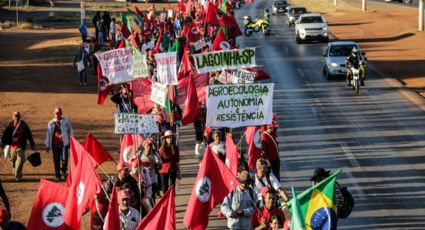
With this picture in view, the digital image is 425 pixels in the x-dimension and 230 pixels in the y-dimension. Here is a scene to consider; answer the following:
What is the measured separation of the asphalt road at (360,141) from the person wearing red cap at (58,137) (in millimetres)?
2749

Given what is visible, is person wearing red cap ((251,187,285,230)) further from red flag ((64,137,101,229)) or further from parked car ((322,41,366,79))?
parked car ((322,41,366,79))

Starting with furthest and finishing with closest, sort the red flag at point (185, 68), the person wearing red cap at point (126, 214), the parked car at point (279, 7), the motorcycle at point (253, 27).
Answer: the parked car at point (279, 7)
the motorcycle at point (253, 27)
the red flag at point (185, 68)
the person wearing red cap at point (126, 214)

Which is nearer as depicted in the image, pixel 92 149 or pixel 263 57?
pixel 92 149

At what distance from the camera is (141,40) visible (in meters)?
35.2

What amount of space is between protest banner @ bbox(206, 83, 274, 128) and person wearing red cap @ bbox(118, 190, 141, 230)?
3587 mm

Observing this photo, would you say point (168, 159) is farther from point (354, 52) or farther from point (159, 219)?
point (354, 52)

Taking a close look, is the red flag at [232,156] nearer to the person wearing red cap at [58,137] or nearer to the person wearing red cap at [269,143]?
the person wearing red cap at [269,143]

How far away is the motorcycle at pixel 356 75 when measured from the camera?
3068 centimetres

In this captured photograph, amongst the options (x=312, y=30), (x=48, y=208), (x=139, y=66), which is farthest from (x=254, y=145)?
(x=312, y=30)

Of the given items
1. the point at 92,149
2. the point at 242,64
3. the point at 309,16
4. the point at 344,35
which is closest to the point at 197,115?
the point at 242,64

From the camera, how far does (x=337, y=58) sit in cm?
3469

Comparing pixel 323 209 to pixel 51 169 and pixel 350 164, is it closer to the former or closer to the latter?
pixel 350 164

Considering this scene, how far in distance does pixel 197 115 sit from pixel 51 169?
11.6 ft

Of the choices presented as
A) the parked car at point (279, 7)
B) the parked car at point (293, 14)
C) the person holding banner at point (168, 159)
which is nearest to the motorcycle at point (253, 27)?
the parked car at point (293, 14)
